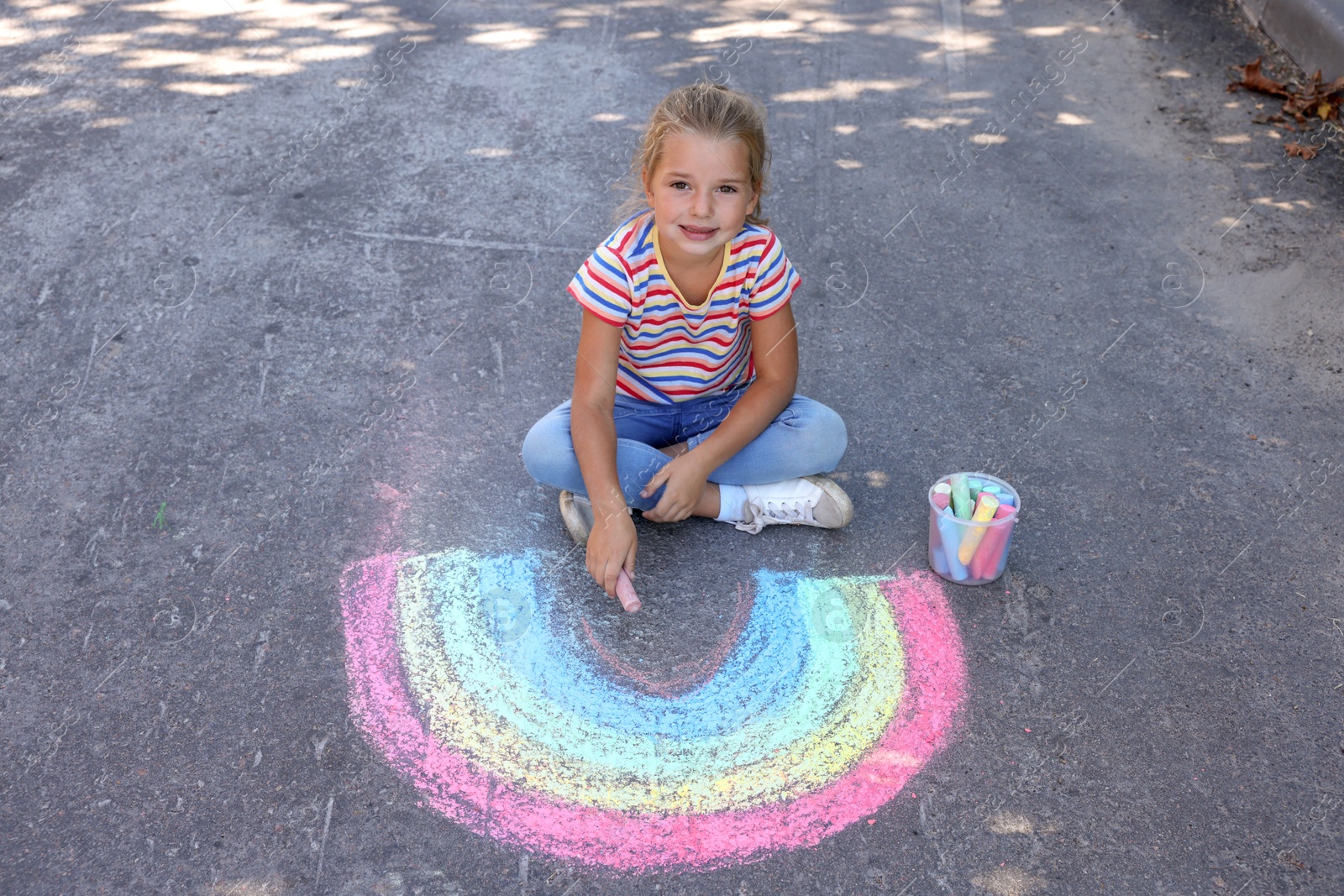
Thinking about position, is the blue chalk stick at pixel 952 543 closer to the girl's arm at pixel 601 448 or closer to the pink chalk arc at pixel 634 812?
the pink chalk arc at pixel 634 812

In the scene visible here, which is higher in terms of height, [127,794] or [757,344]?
[757,344]

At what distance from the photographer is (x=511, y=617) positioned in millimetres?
2326

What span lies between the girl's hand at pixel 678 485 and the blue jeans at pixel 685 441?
1.5 inches

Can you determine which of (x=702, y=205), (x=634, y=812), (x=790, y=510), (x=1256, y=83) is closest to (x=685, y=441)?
(x=790, y=510)

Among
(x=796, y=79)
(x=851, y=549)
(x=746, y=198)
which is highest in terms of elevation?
(x=746, y=198)

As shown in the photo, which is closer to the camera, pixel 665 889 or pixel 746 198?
pixel 665 889

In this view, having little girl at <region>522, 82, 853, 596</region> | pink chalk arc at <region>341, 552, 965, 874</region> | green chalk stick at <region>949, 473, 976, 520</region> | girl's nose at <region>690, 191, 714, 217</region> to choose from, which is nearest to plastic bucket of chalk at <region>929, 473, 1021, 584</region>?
green chalk stick at <region>949, 473, 976, 520</region>

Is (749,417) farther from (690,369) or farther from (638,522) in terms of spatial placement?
(638,522)

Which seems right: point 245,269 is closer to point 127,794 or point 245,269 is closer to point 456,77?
point 456,77

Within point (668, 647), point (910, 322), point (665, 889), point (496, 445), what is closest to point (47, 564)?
point (496, 445)

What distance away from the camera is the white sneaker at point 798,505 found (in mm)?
2516

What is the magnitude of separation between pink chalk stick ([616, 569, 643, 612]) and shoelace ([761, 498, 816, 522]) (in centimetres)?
46

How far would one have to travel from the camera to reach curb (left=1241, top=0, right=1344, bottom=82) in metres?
4.14

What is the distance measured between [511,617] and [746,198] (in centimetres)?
105
